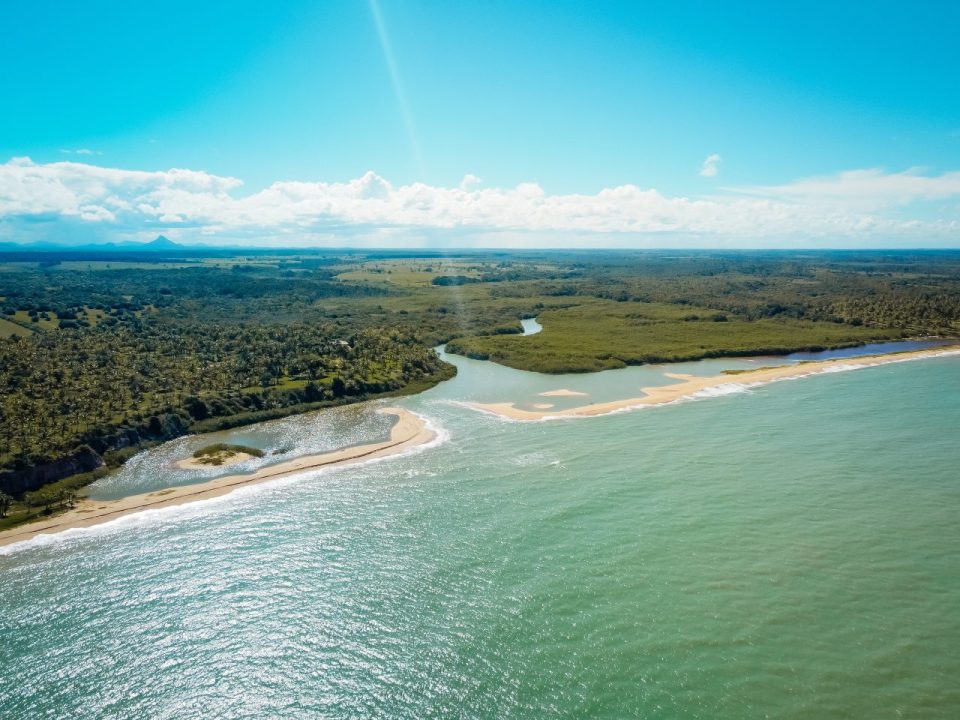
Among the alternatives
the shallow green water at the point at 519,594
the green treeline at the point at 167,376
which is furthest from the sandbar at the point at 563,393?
the shallow green water at the point at 519,594

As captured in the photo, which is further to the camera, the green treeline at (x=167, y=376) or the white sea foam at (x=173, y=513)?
the green treeline at (x=167, y=376)

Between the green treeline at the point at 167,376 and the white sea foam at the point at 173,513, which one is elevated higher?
the green treeline at the point at 167,376

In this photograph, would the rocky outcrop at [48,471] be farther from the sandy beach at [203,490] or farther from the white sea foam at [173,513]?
the white sea foam at [173,513]

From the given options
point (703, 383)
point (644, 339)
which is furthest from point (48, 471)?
point (644, 339)

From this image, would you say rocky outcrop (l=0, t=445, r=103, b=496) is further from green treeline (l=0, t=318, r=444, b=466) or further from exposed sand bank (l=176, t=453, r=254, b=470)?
exposed sand bank (l=176, t=453, r=254, b=470)

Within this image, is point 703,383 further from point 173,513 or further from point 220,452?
point 173,513
